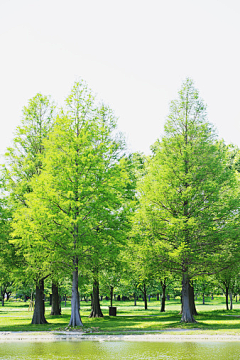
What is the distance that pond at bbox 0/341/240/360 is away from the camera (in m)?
10.9

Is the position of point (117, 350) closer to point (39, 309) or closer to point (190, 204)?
point (190, 204)

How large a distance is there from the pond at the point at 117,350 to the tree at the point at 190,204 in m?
8.10

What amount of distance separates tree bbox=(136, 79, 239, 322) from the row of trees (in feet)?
0.21

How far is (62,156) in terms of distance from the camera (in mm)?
21266

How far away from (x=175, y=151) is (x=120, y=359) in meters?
15.6

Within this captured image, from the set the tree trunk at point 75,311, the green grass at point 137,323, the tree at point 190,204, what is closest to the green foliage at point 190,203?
the tree at point 190,204

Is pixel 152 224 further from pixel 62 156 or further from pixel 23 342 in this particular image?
pixel 23 342

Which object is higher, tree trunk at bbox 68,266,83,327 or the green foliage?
the green foliage

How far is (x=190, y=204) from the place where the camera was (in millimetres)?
22266

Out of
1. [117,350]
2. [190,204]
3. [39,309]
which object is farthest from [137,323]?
[117,350]

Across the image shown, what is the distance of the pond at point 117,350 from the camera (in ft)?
35.9

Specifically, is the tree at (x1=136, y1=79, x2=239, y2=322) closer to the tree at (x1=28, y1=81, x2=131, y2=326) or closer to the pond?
the tree at (x1=28, y1=81, x2=131, y2=326)

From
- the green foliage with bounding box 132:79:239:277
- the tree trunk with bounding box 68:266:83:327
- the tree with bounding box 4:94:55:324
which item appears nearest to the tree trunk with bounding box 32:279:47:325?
the tree with bounding box 4:94:55:324

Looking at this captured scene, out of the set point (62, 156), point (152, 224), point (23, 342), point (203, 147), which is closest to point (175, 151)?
point (203, 147)
